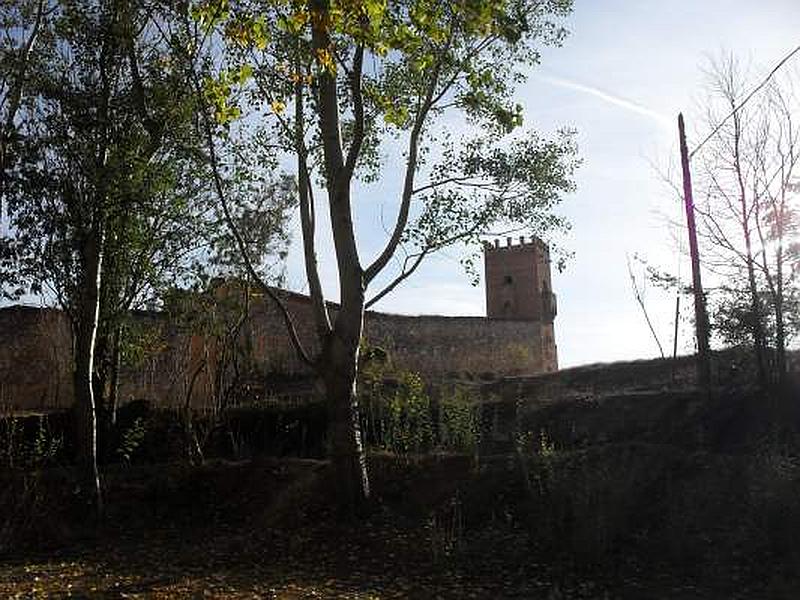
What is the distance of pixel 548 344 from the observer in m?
43.6

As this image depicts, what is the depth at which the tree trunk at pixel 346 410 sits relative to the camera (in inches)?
379

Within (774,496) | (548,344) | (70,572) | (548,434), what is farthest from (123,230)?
(548,344)

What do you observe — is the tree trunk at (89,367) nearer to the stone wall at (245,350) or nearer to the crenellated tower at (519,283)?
the stone wall at (245,350)

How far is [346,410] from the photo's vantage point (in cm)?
966

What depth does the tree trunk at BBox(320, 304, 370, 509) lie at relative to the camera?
31.6ft

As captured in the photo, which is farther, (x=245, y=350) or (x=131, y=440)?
(x=245, y=350)

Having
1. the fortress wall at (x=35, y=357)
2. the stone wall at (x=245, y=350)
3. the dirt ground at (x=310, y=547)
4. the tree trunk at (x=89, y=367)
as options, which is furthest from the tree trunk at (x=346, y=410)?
the fortress wall at (x=35, y=357)

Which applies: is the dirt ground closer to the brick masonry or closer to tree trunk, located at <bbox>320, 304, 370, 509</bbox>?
tree trunk, located at <bbox>320, 304, 370, 509</bbox>

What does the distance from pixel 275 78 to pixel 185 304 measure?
16.1 ft

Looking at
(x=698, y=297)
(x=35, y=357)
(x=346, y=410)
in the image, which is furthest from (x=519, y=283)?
(x=346, y=410)

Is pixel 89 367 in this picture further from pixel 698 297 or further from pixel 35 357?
pixel 35 357

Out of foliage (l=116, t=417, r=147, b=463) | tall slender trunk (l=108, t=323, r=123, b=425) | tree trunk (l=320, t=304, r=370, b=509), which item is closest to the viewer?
tree trunk (l=320, t=304, r=370, b=509)

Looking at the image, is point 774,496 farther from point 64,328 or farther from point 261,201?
point 64,328

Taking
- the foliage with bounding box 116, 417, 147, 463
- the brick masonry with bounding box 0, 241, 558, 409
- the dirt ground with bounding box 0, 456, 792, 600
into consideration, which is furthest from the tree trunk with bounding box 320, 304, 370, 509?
the foliage with bounding box 116, 417, 147, 463
